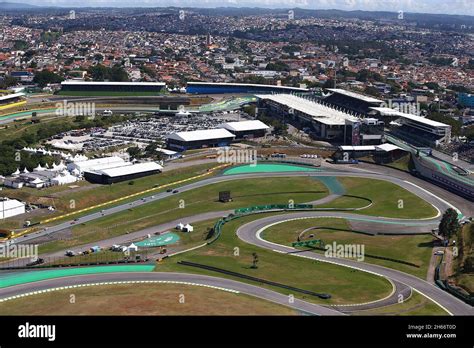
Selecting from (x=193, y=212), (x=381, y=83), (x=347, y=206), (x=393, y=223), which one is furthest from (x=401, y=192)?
(x=381, y=83)

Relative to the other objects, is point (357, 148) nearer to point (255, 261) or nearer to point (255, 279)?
point (255, 261)

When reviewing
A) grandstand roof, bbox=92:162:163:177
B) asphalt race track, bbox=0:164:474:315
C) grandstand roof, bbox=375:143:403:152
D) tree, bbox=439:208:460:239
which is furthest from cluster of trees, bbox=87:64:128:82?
tree, bbox=439:208:460:239

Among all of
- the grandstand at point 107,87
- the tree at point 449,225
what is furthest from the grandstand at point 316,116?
the tree at point 449,225

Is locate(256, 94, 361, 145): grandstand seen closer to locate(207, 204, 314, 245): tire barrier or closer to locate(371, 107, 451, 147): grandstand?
locate(371, 107, 451, 147): grandstand

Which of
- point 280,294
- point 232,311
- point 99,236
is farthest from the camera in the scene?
point 99,236

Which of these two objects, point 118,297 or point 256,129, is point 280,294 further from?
point 256,129

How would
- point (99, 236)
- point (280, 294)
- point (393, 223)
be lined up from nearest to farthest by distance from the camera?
point (280, 294), point (99, 236), point (393, 223)

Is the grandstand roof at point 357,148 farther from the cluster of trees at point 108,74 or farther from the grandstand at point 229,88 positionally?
the cluster of trees at point 108,74
